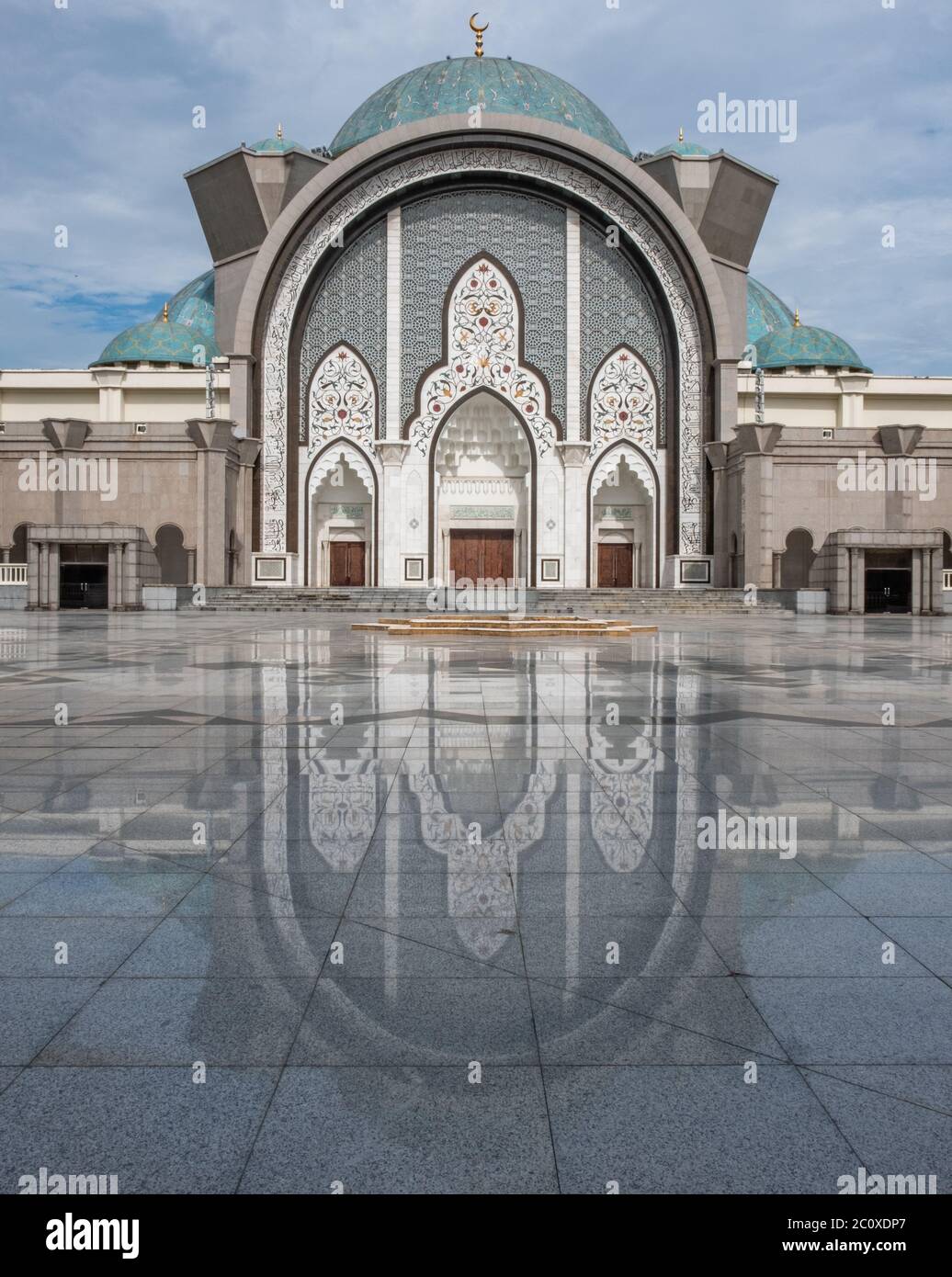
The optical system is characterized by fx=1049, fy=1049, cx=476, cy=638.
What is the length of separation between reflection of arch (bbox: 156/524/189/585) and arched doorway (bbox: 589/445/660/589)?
35.9 ft

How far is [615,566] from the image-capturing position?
29.4m

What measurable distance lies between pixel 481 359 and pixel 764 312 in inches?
525

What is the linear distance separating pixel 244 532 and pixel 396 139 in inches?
430

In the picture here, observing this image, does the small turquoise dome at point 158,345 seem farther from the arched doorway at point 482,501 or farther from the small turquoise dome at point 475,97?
the arched doorway at point 482,501

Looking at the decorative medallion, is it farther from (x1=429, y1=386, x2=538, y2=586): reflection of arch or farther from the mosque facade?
(x1=429, y1=386, x2=538, y2=586): reflection of arch

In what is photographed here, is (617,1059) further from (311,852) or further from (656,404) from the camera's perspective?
(656,404)

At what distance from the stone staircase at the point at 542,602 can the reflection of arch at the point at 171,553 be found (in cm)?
319

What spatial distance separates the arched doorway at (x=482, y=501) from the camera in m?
29.1

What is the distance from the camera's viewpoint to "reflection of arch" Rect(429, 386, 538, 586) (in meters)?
28.3

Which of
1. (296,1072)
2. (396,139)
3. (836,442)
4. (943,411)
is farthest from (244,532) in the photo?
(296,1072)

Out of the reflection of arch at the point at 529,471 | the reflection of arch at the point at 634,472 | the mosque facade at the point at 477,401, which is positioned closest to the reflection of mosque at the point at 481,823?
the mosque facade at the point at 477,401

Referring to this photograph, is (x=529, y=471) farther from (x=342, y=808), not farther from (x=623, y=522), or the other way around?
(x=342, y=808)

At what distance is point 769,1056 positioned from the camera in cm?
201
